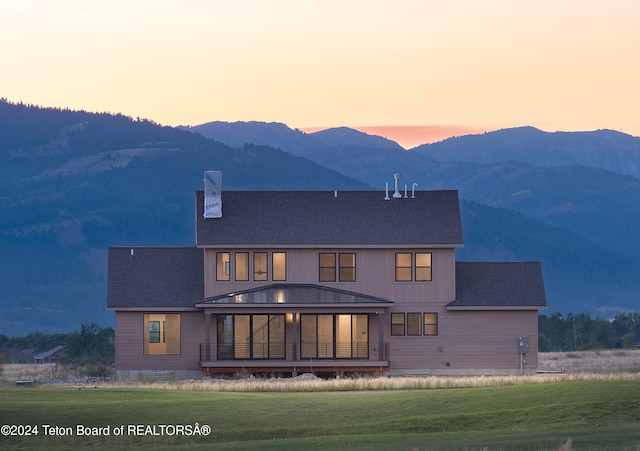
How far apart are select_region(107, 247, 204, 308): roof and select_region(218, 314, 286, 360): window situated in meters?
1.80

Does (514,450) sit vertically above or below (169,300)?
below

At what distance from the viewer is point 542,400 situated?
128 ft

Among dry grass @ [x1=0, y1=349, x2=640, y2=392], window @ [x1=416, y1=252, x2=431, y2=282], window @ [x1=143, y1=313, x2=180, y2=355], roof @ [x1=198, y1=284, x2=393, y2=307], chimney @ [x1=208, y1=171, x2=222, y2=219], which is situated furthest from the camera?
chimney @ [x1=208, y1=171, x2=222, y2=219]

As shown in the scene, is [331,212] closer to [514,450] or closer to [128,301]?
[128,301]

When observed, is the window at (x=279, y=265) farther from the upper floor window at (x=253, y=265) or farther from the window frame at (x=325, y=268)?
the window frame at (x=325, y=268)

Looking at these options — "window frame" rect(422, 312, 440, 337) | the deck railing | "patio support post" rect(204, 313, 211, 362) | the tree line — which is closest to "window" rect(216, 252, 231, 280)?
"patio support post" rect(204, 313, 211, 362)

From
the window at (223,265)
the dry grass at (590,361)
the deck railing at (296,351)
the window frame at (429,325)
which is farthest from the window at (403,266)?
the dry grass at (590,361)

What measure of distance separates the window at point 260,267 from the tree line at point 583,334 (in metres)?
38.5

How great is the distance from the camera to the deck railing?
60.8 m

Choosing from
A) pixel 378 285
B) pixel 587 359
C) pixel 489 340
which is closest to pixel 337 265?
pixel 378 285

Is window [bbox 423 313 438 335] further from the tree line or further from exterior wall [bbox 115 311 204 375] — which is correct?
the tree line

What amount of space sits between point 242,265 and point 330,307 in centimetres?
445

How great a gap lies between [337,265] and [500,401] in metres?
23.0

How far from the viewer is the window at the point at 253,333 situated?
61.1 meters
